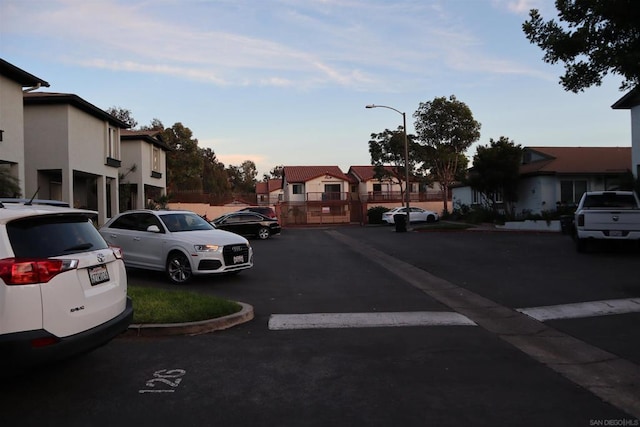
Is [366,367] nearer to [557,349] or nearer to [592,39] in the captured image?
[557,349]

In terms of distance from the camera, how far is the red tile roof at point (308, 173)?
202 feet

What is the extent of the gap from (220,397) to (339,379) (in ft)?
3.82

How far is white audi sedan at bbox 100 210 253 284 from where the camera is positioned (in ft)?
35.4

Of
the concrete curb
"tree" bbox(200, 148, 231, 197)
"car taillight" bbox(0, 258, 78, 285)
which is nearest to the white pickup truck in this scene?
the concrete curb

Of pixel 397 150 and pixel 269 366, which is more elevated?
pixel 397 150

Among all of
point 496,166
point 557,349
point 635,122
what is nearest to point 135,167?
point 496,166

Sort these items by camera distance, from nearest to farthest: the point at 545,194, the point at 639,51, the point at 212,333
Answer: the point at 212,333 → the point at 639,51 → the point at 545,194

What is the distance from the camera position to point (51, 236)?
4.69 m

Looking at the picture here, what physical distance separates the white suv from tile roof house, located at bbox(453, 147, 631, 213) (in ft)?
89.3

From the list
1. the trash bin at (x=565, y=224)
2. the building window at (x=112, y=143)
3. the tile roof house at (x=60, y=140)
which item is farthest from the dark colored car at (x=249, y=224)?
the trash bin at (x=565, y=224)

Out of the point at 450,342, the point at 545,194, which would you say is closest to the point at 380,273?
the point at 450,342

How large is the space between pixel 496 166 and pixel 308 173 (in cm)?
3627

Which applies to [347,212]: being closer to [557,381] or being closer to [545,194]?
[545,194]

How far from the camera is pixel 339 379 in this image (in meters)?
5.09
